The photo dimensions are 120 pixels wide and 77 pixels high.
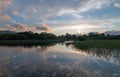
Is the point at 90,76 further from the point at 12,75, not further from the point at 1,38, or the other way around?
the point at 1,38

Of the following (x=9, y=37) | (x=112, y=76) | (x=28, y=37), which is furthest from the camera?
(x=28, y=37)

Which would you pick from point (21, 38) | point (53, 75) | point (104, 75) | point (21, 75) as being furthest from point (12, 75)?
point (21, 38)

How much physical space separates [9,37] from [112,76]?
150 metres

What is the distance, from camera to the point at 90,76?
50.3 ft

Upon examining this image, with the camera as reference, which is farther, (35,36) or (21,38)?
(35,36)

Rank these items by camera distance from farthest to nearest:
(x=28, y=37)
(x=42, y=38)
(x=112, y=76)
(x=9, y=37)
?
(x=42, y=38)
(x=28, y=37)
(x=9, y=37)
(x=112, y=76)

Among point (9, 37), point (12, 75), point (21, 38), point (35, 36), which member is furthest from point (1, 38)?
point (12, 75)

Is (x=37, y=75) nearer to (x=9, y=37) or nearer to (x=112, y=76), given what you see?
(x=112, y=76)

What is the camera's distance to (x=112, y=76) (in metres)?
15.2

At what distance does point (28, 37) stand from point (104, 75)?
158m

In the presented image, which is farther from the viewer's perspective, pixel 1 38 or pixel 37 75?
pixel 1 38

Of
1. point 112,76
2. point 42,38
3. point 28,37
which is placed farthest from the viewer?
point 42,38

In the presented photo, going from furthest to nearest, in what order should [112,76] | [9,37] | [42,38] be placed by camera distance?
[42,38], [9,37], [112,76]

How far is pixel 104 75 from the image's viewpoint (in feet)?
51.5
